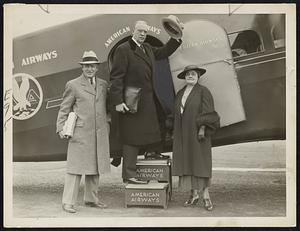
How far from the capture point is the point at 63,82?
6297 mm

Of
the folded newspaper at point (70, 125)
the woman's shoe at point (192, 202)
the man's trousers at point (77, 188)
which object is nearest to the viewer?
the folded newspaper at point (70, 125)

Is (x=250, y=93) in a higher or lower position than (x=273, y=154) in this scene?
higher

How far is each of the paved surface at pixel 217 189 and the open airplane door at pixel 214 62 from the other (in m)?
0.44

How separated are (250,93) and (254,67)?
0.27 meters

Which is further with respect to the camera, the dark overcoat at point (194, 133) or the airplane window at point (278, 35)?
the airplane window at point (278, 35)

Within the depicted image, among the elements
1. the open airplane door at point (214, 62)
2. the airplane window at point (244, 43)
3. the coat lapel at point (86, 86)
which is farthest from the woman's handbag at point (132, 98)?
the airplane window at point (244, 43)

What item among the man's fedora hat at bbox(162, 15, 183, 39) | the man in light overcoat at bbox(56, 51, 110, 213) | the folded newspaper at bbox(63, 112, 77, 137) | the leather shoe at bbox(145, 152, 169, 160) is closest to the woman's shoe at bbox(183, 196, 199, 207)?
the leather shoe at bbox(145, 152, 169, 160)

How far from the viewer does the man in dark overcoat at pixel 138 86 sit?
6168mm

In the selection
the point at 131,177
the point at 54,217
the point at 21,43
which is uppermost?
the point at 21,43

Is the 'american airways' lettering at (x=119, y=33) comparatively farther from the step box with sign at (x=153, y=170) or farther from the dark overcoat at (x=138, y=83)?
the step box with sign at (x=153, y=170)

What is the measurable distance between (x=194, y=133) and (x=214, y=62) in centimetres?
77

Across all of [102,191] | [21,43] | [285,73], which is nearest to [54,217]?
[102,191]

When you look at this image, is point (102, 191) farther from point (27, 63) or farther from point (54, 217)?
point (27, 63)

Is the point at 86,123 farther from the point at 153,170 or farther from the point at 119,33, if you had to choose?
the point at 119,33
